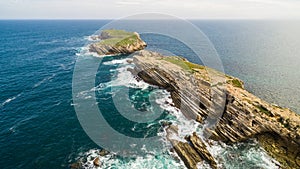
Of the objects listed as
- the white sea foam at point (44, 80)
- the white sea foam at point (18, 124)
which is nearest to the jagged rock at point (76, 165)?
the white sea foam at point (18, 124)

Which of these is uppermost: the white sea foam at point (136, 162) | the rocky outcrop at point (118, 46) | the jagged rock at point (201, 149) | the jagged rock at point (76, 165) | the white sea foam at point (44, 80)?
the rocky outcrop at point (118, 46)

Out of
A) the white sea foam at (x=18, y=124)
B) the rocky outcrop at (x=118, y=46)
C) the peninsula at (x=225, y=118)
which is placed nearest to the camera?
the peninsula at (x=225, y=118)

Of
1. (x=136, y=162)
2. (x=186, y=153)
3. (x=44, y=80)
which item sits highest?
(x=44, y=80)

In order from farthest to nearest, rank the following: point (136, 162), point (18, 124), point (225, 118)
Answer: point (18, 124), point (225, 118), point (136, 162)

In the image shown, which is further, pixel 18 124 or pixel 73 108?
pixel 73 108

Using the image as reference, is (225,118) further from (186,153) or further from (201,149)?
(186,153)

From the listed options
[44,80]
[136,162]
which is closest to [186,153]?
[136,162]

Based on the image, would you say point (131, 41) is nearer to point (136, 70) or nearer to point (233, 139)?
point (136, 70)

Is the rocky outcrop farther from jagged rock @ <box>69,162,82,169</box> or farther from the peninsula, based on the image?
jagged rock @ <box>69,162,82,169</box>

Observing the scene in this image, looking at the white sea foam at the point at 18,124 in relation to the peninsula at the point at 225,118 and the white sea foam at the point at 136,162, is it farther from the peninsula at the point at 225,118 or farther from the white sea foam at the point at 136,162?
the peninsula at the point at 225,118

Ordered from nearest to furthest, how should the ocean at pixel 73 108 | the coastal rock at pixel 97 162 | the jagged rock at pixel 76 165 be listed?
the jagged rock at pixel 76 165 < the coastal rock at pixel 97 162 < the ocean at pixel 73 108
